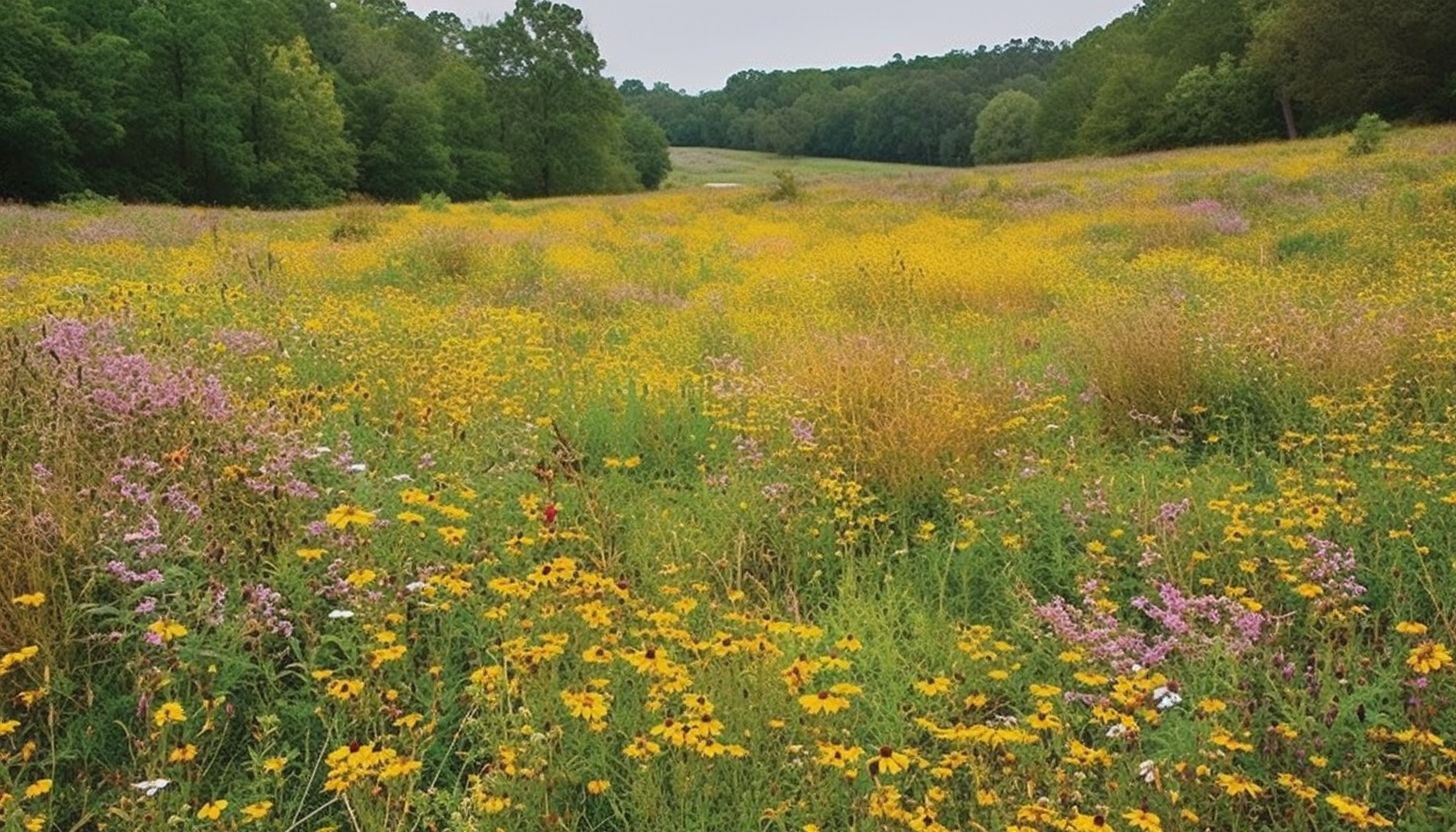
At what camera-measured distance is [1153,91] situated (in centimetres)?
5288

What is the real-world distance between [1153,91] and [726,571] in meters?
57.9

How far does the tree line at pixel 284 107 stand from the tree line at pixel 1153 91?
102ft

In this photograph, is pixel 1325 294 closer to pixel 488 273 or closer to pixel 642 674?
pixel 642 674

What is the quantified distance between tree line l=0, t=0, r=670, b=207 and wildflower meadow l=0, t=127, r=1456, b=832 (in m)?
32.6

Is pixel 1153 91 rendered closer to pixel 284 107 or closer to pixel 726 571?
pixel 284 107

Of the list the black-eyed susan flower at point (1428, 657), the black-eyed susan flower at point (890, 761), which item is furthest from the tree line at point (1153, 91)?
the black-eyed susan flower at point (890, 761)

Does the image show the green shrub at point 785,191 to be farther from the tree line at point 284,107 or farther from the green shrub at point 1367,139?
the tree line at point 284,107

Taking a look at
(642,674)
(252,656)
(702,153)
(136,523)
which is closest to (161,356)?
(136,523)

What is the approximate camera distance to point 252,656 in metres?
3.01

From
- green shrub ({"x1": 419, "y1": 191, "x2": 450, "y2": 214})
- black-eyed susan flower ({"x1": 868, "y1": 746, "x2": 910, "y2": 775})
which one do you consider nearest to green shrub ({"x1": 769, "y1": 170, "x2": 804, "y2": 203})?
green shrub ({"x1": 419, "y1": 191, "x2": 450, "y2": 214})

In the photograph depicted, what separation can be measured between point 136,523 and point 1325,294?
29.1ft

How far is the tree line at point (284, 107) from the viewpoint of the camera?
33.0 meters

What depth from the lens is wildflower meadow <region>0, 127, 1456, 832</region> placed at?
2.56 m

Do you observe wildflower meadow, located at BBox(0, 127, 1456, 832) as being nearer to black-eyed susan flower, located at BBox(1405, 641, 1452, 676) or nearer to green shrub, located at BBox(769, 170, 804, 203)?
black-eyed susan flower, located at BBox(1405, 641, 1452, 676)
